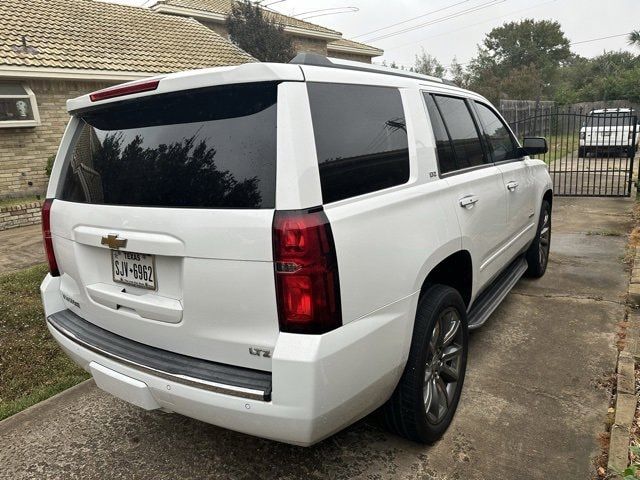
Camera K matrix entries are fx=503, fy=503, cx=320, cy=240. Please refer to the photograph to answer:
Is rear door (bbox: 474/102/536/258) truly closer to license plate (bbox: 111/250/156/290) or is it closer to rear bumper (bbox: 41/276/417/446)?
rear bumper (bbox: 41/276/417/446)

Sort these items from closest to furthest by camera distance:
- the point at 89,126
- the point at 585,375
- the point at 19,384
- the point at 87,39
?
the point at 89,126
the point at 585,375
the point at 19,384
the point at 87,39

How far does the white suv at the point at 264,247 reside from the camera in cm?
187

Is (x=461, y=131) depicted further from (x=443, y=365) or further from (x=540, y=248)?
(x=540, y=248)

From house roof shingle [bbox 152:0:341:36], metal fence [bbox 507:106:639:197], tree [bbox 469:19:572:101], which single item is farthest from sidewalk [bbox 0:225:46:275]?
tree [bbox 469:19:572:101]

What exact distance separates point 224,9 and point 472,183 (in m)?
22.9

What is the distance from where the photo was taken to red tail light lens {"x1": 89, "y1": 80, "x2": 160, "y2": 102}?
7.11 ft

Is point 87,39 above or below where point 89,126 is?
above

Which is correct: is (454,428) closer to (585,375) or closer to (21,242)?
(585,375)

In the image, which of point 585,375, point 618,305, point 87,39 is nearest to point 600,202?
point 618,305

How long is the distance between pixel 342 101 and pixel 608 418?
233 cm

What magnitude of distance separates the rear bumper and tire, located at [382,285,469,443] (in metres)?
0.17

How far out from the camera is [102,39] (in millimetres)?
13273

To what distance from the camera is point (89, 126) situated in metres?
2.64

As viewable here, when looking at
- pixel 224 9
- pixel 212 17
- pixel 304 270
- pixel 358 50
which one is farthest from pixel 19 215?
pixel 358 50
